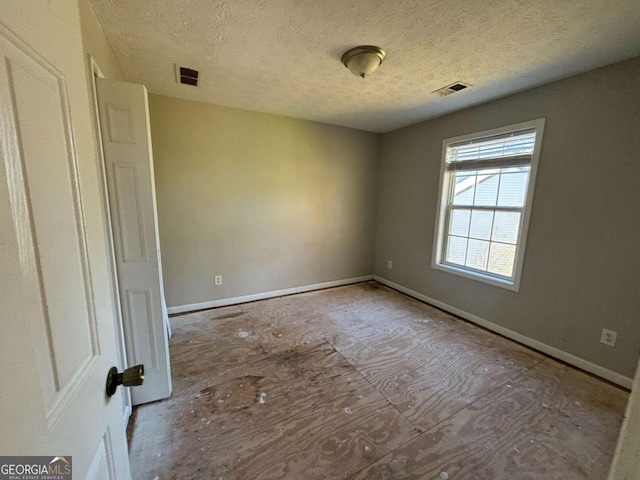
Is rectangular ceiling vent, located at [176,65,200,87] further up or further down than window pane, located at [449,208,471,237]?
further up

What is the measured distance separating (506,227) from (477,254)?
0.44 m

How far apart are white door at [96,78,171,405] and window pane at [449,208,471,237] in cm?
311

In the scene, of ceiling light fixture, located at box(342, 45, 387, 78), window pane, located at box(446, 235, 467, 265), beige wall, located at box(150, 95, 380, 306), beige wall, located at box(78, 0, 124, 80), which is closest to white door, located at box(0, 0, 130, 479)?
beige wall, located at box(78, 0, 124, 80)

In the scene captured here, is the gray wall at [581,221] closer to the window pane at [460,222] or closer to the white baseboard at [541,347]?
the white baseboard at [541,347]

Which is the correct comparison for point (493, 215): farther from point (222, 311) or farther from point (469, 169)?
point (222, 311)

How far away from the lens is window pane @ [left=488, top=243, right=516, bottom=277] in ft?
8.65

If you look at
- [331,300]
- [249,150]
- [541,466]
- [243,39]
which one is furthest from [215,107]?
[541,466]

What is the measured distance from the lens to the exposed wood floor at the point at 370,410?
1.38m

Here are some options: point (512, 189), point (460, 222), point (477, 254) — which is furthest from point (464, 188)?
point (477, 254)

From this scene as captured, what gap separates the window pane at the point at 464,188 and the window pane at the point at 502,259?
0.59 m

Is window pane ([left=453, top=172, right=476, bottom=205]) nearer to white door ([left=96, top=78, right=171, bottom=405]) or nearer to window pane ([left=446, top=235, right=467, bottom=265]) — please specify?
window pane ([left=446, top=235, right=467, bottom=265])

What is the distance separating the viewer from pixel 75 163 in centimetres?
55

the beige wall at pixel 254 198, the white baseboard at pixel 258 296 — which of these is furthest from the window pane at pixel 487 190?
the white baseboard at pixel 258 296

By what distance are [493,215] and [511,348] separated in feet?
4.37
